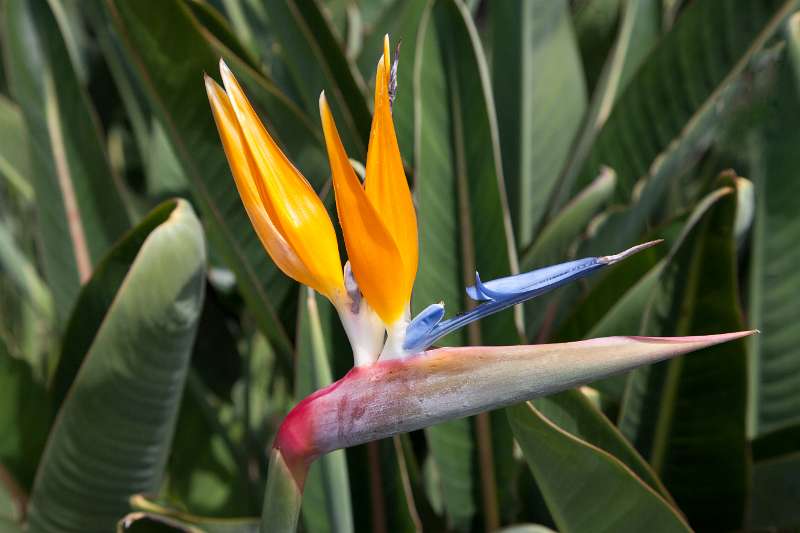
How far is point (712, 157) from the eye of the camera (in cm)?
122

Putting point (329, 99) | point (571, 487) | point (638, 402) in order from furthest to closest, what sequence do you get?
1. point (329, 99)
2. point (638, 402)
3. point (571, 487)

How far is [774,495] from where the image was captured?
2.64 feet

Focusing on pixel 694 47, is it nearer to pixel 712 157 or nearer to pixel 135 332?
pixel 712 157

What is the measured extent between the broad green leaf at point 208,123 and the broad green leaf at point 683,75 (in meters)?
0.37

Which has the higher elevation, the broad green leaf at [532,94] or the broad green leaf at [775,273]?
the broad green leaf at [532,94]

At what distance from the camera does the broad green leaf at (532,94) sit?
3.57ft

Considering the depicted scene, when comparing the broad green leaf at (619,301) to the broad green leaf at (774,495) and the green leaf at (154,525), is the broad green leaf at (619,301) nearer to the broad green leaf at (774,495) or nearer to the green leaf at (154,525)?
the broad green leaf at (774,495)

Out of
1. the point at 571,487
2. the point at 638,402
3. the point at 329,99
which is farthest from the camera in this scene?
the point at 329,99

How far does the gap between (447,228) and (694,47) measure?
38cm

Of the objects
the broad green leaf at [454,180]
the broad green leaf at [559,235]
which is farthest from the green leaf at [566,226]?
the broad green leaf at [454,180]

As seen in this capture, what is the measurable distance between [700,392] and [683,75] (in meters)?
0.41

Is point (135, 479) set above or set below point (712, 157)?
below

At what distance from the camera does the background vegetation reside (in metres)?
0.67

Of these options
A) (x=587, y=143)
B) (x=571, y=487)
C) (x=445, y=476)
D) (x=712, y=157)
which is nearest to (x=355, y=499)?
(x=445, y=476)
